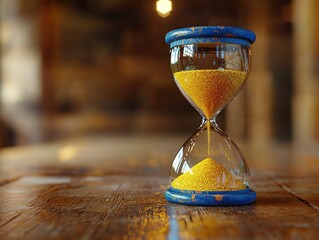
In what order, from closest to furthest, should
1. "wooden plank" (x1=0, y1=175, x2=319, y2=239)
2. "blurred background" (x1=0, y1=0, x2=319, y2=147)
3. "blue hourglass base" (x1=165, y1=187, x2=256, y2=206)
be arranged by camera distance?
"wooden plank" (x1=0, y1=175, x2=319, y2=239) → "blue hourglass base" (x1=165, y1=187, x2=256, y2=206) → "blurred background" (x1=0, y1=0, x2=319, y2=147)

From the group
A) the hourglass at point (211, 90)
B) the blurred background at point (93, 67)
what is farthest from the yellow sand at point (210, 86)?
the blurred background at point (93, 67)

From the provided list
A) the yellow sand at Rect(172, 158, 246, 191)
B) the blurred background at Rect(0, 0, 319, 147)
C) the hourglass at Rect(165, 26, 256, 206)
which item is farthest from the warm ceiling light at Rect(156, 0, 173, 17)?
the blurred background at Rect(0, 0, 319, 147)

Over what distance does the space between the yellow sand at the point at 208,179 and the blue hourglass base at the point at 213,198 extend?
2cm

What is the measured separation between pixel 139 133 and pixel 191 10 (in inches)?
78.5

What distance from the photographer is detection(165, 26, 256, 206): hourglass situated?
107 centimetres

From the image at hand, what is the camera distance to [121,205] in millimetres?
1069

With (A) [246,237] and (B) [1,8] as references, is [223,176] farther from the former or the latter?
(B) [1,8]

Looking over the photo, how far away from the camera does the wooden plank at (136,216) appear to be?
784 millimetres

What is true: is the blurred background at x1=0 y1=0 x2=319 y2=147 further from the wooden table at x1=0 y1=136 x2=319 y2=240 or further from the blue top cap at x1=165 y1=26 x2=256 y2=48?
the blue top cap at x1=165 y1=26 x2=256 y2=48

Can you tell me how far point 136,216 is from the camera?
0.94 m

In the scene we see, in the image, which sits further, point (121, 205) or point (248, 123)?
point (248, 123)

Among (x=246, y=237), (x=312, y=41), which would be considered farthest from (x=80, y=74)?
(x=246, y=237)

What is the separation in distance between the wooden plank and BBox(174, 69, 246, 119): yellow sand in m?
0.20

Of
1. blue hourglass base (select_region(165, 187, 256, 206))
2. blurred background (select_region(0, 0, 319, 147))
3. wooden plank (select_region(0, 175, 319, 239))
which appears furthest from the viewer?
blurred background (select_region(0, 0, 319, 147))
